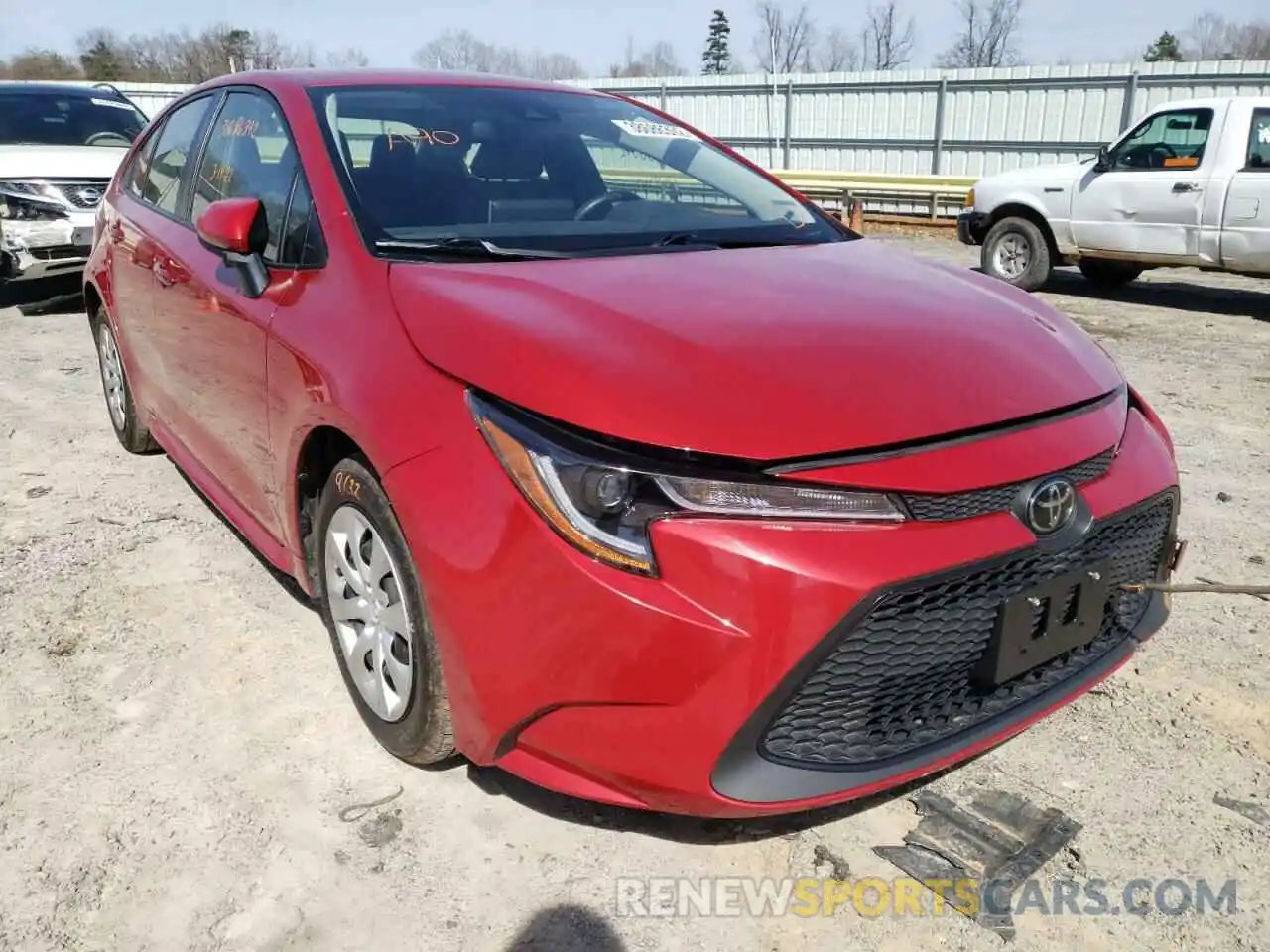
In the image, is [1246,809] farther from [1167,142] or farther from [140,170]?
[1167,142]

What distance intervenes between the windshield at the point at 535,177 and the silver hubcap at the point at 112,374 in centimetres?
214

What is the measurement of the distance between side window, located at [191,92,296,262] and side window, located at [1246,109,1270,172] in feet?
25.5

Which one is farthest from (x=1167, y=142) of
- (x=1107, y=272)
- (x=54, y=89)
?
(x=54, y=89)

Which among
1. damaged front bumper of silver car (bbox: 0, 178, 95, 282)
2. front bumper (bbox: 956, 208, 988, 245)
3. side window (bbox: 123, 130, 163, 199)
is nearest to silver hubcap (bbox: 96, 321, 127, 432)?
side window (bbox: 123, 130, 163, 199)

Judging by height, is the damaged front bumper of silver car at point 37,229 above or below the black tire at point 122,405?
above

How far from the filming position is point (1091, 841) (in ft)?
7.13

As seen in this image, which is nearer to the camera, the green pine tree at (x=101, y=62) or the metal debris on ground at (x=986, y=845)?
the metal debris on ground at (x=986, y=845)

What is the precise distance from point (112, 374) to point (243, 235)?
2.47 metres

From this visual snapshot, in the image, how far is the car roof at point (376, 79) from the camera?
2986mm

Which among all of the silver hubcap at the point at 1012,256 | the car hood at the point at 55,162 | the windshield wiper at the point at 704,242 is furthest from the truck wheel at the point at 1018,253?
the car hood at the point at 55,162

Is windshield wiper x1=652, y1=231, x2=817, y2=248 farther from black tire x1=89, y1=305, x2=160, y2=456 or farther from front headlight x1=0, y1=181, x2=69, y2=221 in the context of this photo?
front headlight x1=0, y1=181, x2=69, y2=221

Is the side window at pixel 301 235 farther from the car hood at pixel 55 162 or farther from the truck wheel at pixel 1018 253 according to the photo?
the truck wheel at pixel 1018 253

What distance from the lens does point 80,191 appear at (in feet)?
25.5

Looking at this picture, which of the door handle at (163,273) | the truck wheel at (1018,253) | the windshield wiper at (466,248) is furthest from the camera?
the truck wheel at (1018,253)
